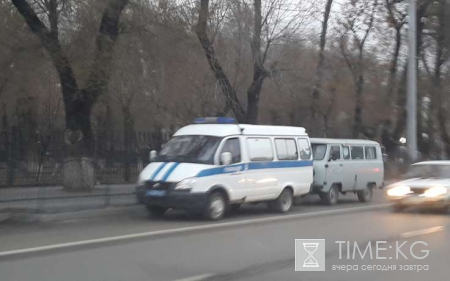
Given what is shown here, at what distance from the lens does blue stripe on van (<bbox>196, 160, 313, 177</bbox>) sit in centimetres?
1562

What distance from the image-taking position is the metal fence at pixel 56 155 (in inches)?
792

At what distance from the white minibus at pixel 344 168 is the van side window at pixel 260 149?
313 cm

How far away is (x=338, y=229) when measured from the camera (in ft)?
47.4

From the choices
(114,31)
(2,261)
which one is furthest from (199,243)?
(114,31)

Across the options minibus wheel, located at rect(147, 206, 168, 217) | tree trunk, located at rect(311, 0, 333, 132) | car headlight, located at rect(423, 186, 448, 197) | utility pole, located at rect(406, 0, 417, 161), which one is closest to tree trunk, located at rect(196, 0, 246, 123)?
tree trunk, located at rect(311, 0, 333, 132)

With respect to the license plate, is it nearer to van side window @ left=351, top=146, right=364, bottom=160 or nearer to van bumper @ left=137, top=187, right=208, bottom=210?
van bumper @ left=137, top=187, right=208, bottom=210

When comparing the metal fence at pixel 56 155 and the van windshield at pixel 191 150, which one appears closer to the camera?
the van windshield at pixel 191 150

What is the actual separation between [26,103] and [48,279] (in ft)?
67.7

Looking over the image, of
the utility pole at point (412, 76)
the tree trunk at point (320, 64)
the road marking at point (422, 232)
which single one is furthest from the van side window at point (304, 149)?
the tree trunk at point (320, 64)

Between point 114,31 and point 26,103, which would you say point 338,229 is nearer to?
point 114,31

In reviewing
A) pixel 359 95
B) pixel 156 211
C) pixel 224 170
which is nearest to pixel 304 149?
pixel 224 170

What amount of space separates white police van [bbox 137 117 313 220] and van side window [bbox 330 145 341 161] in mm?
1920

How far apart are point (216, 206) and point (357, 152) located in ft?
24.8

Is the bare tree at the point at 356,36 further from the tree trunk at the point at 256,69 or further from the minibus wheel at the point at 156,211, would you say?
the minibus wheel at the point at 156,211
